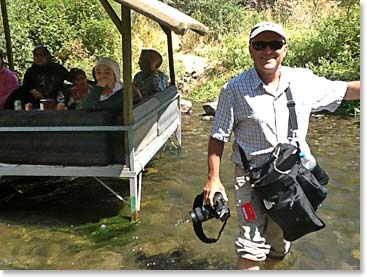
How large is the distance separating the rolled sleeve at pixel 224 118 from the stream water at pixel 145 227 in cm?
93

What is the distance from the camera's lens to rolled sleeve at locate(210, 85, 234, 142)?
3.19m

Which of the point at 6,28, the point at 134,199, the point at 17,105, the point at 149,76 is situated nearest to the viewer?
the point at 134,199

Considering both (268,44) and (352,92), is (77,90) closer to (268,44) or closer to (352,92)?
(268,44)

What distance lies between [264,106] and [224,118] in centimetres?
25

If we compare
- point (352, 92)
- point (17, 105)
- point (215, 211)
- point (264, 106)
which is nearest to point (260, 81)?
point (264, 106)

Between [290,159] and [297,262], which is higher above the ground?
[290,159]

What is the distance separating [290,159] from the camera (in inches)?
120

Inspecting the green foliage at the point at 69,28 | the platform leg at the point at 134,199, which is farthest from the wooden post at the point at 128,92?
the green foliage at the point at 69,28

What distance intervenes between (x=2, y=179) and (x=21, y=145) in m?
1.66

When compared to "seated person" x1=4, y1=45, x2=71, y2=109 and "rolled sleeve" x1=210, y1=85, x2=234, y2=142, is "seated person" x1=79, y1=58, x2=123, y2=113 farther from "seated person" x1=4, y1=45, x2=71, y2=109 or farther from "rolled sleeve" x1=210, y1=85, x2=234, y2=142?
"rolled sleeve" x1=210, y1=85, x2=234, y2=142

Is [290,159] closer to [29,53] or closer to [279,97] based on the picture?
[279,97]

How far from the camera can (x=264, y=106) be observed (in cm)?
312

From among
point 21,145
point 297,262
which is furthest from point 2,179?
point 297,262

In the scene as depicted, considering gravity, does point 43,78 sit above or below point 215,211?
above
